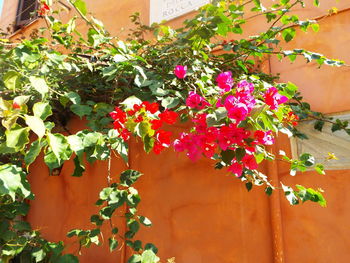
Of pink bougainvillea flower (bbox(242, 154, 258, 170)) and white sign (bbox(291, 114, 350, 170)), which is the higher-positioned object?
white sign (bbox(291, 114, 350, 170))

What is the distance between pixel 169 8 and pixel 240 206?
2442mm

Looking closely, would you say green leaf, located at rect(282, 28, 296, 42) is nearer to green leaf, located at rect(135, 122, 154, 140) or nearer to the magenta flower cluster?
the magenta flower cluster

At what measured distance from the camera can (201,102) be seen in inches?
54.8

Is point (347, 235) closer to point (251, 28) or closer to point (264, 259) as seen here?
point (264, 259)

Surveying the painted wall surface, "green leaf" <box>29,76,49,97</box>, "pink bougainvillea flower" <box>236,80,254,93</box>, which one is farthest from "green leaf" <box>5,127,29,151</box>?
the painted wall surface

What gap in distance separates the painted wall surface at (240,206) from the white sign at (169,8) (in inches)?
31.1

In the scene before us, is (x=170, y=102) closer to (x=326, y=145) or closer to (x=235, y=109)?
(x=235, y=109)

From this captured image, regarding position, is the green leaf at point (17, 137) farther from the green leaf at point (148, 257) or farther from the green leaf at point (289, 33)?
the green leaf at point (289, 33)

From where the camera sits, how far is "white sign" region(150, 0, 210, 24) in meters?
3.25

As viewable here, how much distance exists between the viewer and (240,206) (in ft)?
7.11

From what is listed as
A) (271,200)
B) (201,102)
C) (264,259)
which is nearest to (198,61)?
(201,102)

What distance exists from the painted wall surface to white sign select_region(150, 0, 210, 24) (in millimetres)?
790

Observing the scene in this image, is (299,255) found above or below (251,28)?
below

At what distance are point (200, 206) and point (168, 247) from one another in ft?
1.37
